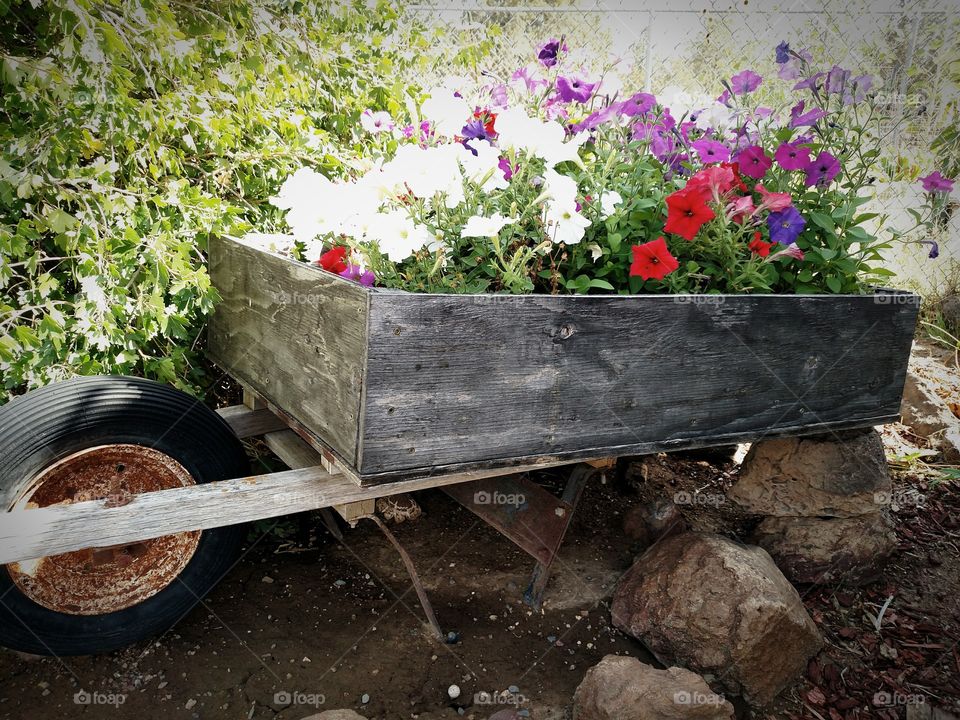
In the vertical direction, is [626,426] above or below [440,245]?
below

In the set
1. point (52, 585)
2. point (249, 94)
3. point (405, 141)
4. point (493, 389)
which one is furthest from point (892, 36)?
point (52, 585)

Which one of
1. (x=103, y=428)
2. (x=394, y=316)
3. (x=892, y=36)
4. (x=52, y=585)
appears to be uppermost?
(x=892, y=36)

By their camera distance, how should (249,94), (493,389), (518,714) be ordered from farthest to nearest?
(249,94), (518,714), (493,389)

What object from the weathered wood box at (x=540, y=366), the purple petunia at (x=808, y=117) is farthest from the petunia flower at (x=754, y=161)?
the weathered wood box at (x=540, y=366)

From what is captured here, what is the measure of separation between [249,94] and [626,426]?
1644mm

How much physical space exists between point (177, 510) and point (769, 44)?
17.5 feet

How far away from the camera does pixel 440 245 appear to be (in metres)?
1.72

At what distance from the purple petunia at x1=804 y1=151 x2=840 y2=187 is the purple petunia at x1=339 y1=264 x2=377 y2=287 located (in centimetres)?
124

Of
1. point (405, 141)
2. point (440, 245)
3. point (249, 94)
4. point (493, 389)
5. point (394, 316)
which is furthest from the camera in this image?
point (405, 141)

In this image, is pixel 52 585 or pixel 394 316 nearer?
pixel 394 316

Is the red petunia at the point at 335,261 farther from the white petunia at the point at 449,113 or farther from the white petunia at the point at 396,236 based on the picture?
the white petunia at the point at 449,113

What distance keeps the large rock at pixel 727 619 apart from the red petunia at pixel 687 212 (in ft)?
3.04

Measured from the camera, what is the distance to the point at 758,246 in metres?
1.90

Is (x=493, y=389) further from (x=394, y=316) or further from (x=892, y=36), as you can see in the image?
(x=892, y=36)
